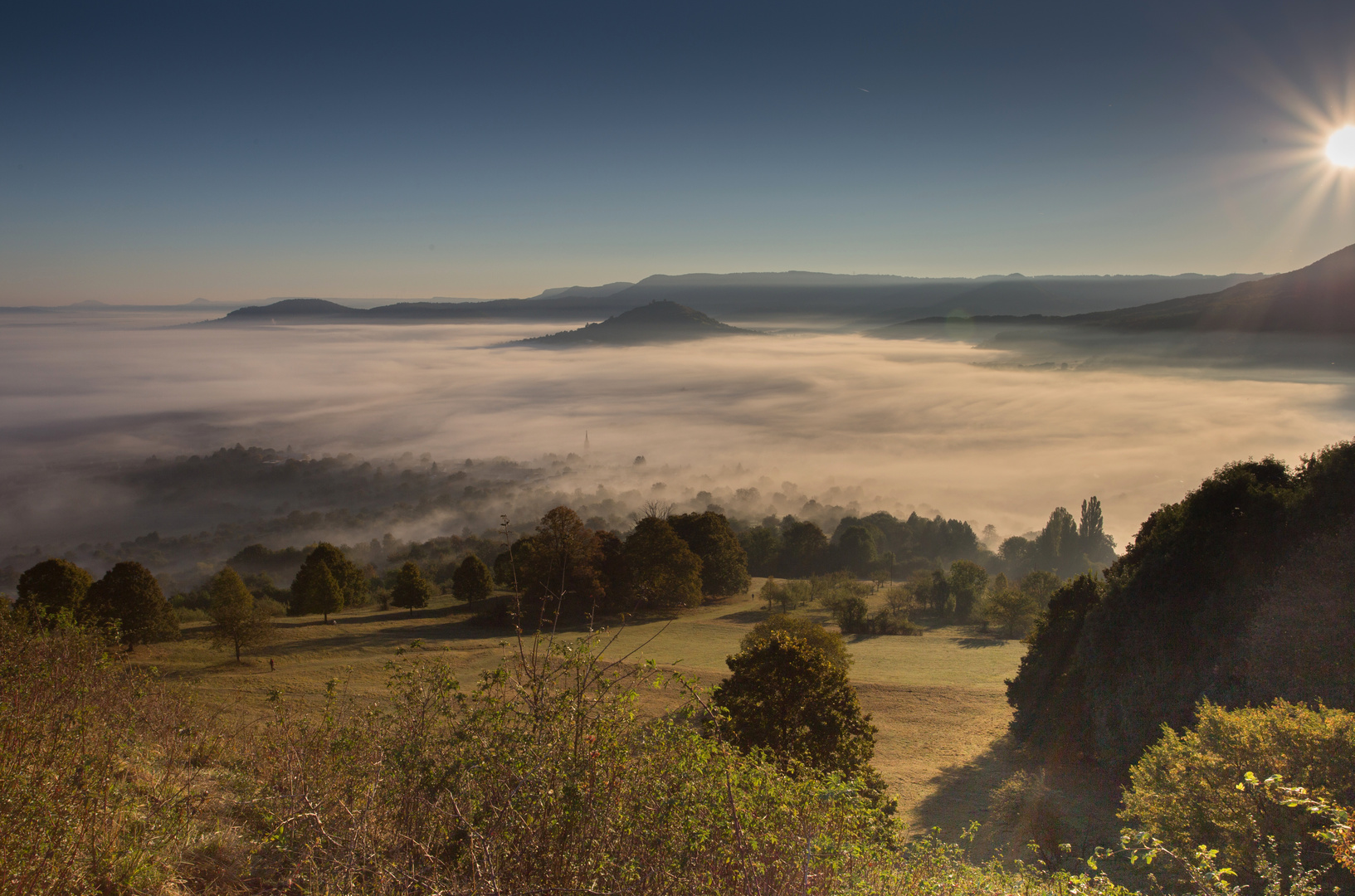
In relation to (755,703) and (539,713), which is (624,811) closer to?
(539,713)

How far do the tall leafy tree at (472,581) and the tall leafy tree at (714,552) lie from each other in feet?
51.0

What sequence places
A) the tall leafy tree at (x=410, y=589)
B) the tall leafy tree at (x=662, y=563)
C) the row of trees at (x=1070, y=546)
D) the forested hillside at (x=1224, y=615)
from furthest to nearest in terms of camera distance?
the row of trees at (x=1070, y=546) < the tall leafy tree at (x=410, y=589) < the tall leafy tree at (x=662, y=563) < the forested hillside at (x=1224, y=615)

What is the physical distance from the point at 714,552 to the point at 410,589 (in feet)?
76.4

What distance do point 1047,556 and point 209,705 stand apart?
313ft

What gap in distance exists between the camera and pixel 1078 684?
68.5 ft

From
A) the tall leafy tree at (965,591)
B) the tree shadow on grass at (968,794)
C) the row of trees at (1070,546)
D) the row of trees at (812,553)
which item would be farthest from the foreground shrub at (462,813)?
the row of trees at (1070,546)

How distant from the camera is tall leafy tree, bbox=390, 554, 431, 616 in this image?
47750 mm

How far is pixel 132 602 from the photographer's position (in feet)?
108

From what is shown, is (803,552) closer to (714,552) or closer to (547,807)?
(714,552)

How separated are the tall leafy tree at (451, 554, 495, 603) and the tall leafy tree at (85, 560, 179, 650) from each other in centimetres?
1751

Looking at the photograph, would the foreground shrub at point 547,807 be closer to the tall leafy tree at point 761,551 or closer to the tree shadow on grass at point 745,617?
the tree shadow on grass at point 745,617

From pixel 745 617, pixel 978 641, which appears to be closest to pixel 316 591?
pixel 745 617

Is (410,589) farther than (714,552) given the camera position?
No

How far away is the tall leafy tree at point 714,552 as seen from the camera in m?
55.2
